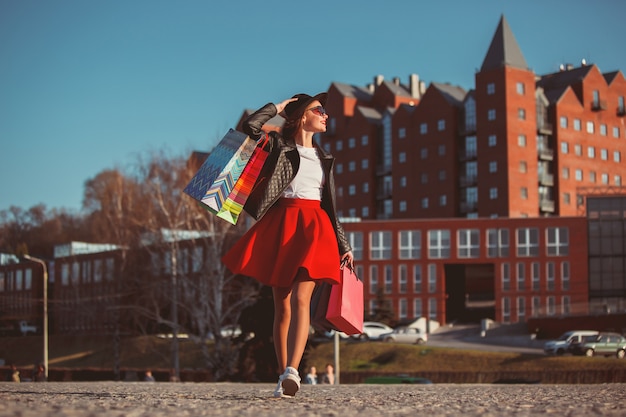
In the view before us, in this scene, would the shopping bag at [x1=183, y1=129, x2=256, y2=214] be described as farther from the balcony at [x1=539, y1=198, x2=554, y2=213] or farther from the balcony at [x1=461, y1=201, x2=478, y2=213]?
the balcony at [x1=539, y1=198, x2=554, y2=213]

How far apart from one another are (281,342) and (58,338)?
77.9 metres

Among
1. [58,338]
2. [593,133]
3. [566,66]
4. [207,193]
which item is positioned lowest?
[58,338]

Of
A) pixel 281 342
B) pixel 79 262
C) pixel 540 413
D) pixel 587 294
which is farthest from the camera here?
pixel 587 294

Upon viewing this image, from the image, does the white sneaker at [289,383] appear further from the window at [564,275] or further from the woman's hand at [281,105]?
the window at [564,275]

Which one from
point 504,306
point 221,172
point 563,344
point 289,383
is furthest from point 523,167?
point 289,383

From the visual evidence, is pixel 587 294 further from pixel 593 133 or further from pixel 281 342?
pixel 281 342

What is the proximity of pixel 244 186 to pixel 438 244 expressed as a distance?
254 feet

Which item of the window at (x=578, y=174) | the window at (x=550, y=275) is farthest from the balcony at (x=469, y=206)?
the window at (x=550, y=275)

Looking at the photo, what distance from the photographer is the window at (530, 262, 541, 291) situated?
83688mm

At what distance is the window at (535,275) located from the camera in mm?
83688

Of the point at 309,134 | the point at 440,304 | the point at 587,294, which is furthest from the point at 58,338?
the point at 309,134

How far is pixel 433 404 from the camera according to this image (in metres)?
7.80

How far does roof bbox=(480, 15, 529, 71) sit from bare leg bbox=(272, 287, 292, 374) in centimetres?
8729

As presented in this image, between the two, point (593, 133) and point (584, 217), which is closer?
point (584, 217)
